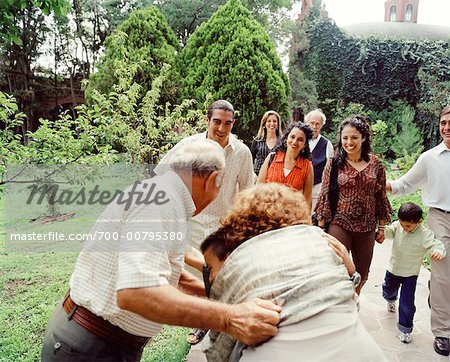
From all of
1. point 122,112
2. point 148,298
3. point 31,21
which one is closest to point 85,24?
point 31,21

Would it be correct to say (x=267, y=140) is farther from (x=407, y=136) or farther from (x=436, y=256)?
(x=407, y=136)

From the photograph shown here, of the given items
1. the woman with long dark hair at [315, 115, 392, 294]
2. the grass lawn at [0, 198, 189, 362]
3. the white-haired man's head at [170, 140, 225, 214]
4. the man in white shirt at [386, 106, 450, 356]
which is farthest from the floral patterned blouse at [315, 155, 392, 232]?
the white-haired man's head at [170, 140, 225, 214]

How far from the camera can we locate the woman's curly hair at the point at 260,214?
1320 millimetres

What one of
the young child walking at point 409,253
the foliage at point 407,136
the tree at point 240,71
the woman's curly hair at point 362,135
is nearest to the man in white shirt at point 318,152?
the woman's curly hair at point 362,135

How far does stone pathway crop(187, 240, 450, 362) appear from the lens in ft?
9.73

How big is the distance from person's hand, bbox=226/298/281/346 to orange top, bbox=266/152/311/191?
246 cm

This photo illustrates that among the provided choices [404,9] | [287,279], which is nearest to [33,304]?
[287,279]

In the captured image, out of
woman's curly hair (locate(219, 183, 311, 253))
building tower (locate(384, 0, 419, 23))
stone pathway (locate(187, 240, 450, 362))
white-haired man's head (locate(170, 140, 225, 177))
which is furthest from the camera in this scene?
building tower (locate(384, 0, 419, 23))

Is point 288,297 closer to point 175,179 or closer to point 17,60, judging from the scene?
point 175,179

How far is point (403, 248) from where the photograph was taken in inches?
132

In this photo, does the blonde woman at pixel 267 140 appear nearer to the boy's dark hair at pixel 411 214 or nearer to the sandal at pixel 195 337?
the boy's dark hair at pixel 411 214

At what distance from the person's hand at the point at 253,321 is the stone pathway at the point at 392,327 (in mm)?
1925

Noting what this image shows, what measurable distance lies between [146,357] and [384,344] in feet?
6.35

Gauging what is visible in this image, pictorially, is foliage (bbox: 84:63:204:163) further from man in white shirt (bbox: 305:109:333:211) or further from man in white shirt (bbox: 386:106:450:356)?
man in white shirt (bbox: 386:106:450:356)
